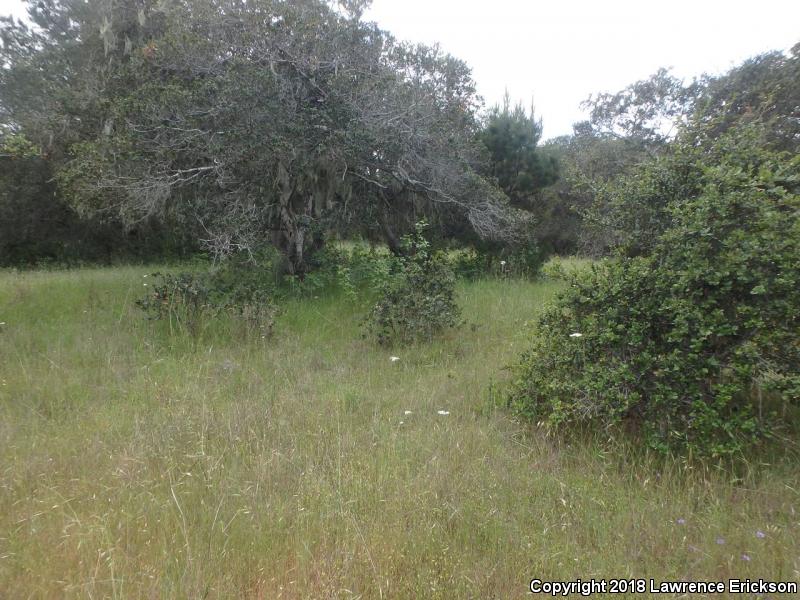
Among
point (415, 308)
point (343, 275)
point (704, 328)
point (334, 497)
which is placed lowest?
point (334, 497)

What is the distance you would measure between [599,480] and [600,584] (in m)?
0.84

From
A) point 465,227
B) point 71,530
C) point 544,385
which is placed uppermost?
point 465,227

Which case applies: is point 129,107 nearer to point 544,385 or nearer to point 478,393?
point 478,393

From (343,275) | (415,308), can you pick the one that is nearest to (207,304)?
(343,275)

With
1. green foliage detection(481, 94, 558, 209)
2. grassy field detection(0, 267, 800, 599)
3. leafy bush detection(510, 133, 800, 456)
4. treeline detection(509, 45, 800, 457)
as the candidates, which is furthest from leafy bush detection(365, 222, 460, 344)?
green foliage detection(481, 94, 558, 209)

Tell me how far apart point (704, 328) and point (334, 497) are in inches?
97.2

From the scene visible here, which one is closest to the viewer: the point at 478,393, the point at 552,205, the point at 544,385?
the point at 544,385

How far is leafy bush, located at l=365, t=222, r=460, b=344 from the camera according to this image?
6102 millimetres

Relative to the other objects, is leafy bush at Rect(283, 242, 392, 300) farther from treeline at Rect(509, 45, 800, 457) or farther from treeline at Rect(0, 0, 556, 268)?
treeline at Rect(509, 45, 800, 457)

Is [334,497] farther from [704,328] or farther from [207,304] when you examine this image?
[207,304]

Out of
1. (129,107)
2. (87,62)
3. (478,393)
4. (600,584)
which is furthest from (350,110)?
(87,62)

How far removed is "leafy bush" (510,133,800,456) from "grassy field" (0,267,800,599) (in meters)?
0.28

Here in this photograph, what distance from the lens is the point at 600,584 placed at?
2191 mm

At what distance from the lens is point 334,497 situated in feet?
9.17
